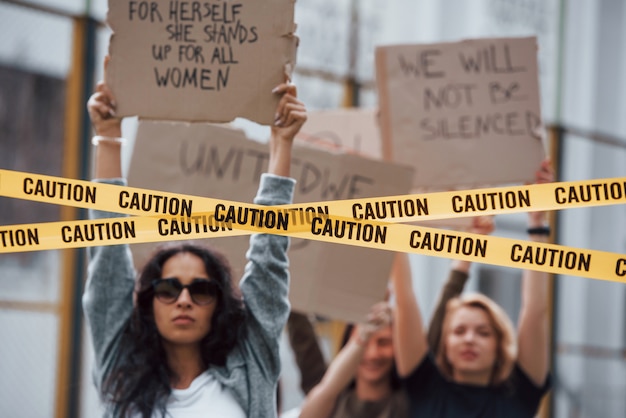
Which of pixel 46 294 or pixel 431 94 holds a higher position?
pixel 431 94

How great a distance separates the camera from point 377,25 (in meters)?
6.90

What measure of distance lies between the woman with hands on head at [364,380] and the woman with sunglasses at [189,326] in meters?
1.21

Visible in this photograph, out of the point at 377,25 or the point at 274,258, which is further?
the point at 377,25

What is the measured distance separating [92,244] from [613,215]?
5830mm

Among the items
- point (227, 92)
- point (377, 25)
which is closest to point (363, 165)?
point (227, 92)

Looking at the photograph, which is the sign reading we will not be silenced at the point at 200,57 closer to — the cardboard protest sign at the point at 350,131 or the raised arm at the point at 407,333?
the raised arm at the point at 407,333

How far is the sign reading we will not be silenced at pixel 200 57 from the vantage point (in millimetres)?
3172

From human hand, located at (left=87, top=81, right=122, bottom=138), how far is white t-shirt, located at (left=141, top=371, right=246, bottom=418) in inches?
27.3

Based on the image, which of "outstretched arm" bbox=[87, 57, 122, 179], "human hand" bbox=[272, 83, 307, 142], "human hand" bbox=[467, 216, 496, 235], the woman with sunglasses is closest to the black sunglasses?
the woman with sunglasses

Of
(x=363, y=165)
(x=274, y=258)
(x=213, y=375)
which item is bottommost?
(x=213, y=375)

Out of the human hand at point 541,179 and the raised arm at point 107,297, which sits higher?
the human hand at point 541,179

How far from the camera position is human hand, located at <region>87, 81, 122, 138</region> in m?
3.10

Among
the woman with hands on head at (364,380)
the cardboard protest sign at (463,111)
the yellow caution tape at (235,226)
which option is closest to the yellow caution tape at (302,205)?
the yellow caution tape at (235,226)

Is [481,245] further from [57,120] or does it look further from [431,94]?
[57,120]
